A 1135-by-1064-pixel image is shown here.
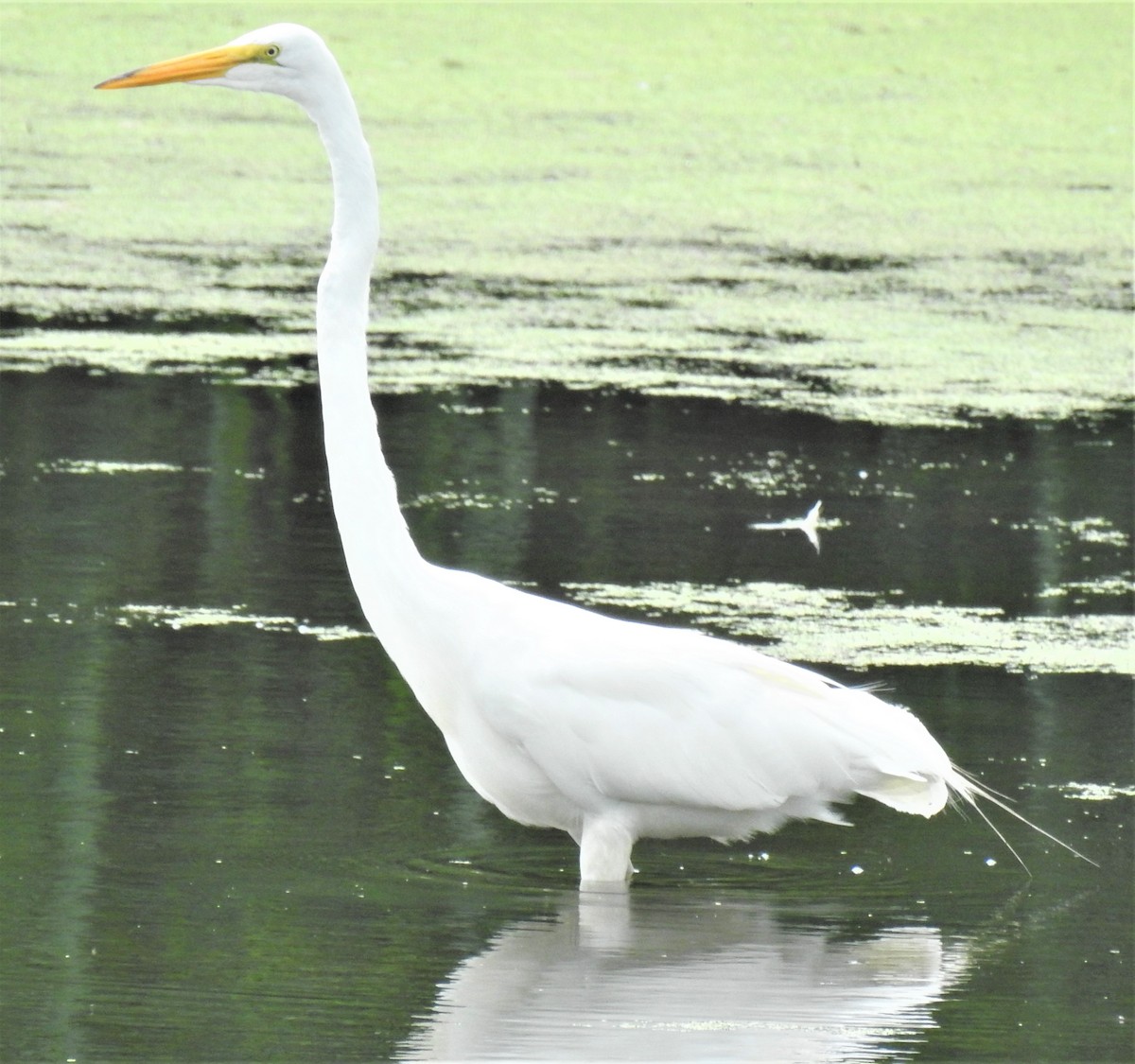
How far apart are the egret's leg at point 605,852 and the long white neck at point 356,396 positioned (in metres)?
0.48

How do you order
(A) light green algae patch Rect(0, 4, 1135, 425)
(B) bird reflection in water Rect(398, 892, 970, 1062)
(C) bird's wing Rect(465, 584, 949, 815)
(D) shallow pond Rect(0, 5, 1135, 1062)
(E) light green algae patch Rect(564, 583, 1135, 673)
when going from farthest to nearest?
1. (A) light green algae patch Rect(0, 4, 1135, 425)
2. (E) light green algae patch Rect(564, 583, 1135, 673)
3. (C) bird's wing Rect(465, 584, 949, 815)
4. (D) shallow pond Rect(0, 5, 1135, 1062)
5. (B) bird reflection in water Rect(398, 892, 970, 1062)

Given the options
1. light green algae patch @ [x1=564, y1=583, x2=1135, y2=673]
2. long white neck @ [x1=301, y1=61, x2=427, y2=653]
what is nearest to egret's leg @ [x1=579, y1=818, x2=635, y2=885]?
long white neck @ [x1=301, y1=61, x2=427, y2=653]

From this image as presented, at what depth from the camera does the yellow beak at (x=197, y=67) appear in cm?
397

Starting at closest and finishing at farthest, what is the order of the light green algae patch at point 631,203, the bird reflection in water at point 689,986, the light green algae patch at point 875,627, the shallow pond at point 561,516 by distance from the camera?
the bird reflection in water at point 689,986, the shallow pond at point 561,516, the light green algae patch at point 875,627, the light green algae patch at point 631,203

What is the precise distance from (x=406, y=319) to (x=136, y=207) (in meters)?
2.26

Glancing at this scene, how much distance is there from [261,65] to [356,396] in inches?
23.8

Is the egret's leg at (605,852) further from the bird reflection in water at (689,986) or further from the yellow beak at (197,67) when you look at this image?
the yellow beak at (197,67)

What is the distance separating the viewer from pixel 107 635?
16.7 feet

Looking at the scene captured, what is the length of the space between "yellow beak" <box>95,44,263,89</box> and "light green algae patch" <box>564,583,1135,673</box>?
1.88 m

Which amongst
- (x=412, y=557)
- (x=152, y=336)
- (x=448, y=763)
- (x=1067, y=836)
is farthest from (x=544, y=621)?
(x=152, y=336)

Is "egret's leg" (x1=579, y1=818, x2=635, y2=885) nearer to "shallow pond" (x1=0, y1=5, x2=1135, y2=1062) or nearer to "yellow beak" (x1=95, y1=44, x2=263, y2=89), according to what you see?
"shallow pond" (x1=0, y1=5, x2=1135, y2=1062)

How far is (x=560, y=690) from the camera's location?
3.94 m

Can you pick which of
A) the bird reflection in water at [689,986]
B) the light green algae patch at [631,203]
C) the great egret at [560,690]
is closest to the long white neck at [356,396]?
the great egret at [560,690]

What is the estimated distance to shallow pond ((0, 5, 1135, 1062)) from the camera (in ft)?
11.8
